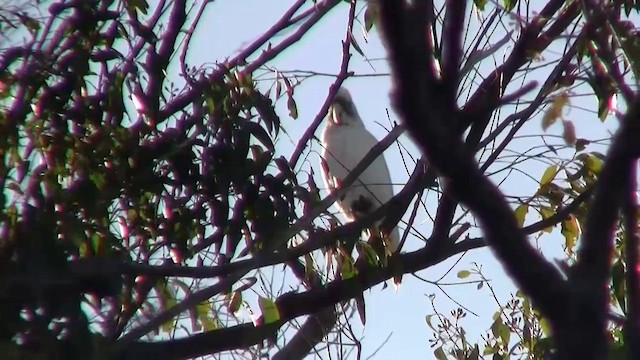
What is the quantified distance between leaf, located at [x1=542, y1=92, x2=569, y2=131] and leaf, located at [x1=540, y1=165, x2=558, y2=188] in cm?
81

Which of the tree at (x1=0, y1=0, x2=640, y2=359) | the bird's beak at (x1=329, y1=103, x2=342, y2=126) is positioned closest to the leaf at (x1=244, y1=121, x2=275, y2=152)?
the tree at (x1=0, y1=0, x2=640, y2=359)

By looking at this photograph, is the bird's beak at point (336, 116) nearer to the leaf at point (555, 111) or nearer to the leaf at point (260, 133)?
the leaf at point (260, 133)

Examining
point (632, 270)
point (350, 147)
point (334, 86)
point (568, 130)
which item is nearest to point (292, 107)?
point (334, 86)

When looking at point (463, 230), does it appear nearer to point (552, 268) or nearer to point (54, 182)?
point (54, 182)

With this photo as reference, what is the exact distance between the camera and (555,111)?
5.20 feet

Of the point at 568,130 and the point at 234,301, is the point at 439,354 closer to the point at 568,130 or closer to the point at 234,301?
the point at 234,301

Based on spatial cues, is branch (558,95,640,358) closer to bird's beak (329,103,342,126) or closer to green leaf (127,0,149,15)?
green leaf (127,0,149,15)

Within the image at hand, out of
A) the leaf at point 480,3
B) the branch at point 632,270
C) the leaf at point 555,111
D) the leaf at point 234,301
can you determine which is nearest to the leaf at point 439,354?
the leaf at point 234,301

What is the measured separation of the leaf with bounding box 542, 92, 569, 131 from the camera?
5.18 ft

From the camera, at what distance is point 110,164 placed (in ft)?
6.82

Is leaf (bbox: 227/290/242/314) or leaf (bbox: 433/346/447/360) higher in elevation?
leaf (bbox: 433/346/447/360)

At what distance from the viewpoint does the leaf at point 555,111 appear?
62.1 inches

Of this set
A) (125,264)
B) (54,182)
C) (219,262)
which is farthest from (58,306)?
(219,262)

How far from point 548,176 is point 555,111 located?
86 cm
